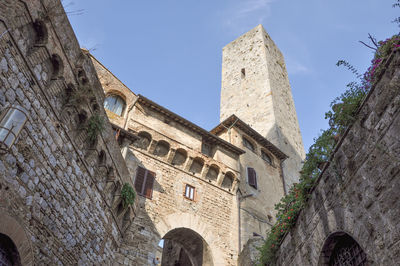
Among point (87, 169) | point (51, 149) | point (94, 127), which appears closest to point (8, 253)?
point (51, 149)

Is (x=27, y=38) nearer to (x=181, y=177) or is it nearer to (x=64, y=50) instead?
(x=64, y=50)

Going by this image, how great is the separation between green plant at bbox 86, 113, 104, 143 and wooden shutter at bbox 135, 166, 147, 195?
572 centimetres

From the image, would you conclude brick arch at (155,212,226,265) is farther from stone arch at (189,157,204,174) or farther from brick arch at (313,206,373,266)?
brick arch at (313,206,373,266)

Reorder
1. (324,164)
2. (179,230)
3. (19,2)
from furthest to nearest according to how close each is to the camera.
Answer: (179,230), (324,164), (19,2)

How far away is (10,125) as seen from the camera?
4.30 metres

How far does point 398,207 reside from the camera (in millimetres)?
4391

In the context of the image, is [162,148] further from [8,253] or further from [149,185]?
[8,253]

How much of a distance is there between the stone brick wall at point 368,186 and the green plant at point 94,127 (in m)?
4.60

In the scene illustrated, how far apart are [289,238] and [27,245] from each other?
5629 mm

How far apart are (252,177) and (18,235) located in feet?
44.6

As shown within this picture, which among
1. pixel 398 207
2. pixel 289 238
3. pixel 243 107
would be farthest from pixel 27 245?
pixel 243 107

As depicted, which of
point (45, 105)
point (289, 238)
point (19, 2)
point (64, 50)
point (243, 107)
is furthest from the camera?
point (243, 107)

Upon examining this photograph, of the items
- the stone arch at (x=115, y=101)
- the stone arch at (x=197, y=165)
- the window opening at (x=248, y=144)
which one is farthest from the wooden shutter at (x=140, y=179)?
the window opening at (x=248, y=144)

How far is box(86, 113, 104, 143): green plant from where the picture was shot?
6.78 metres
